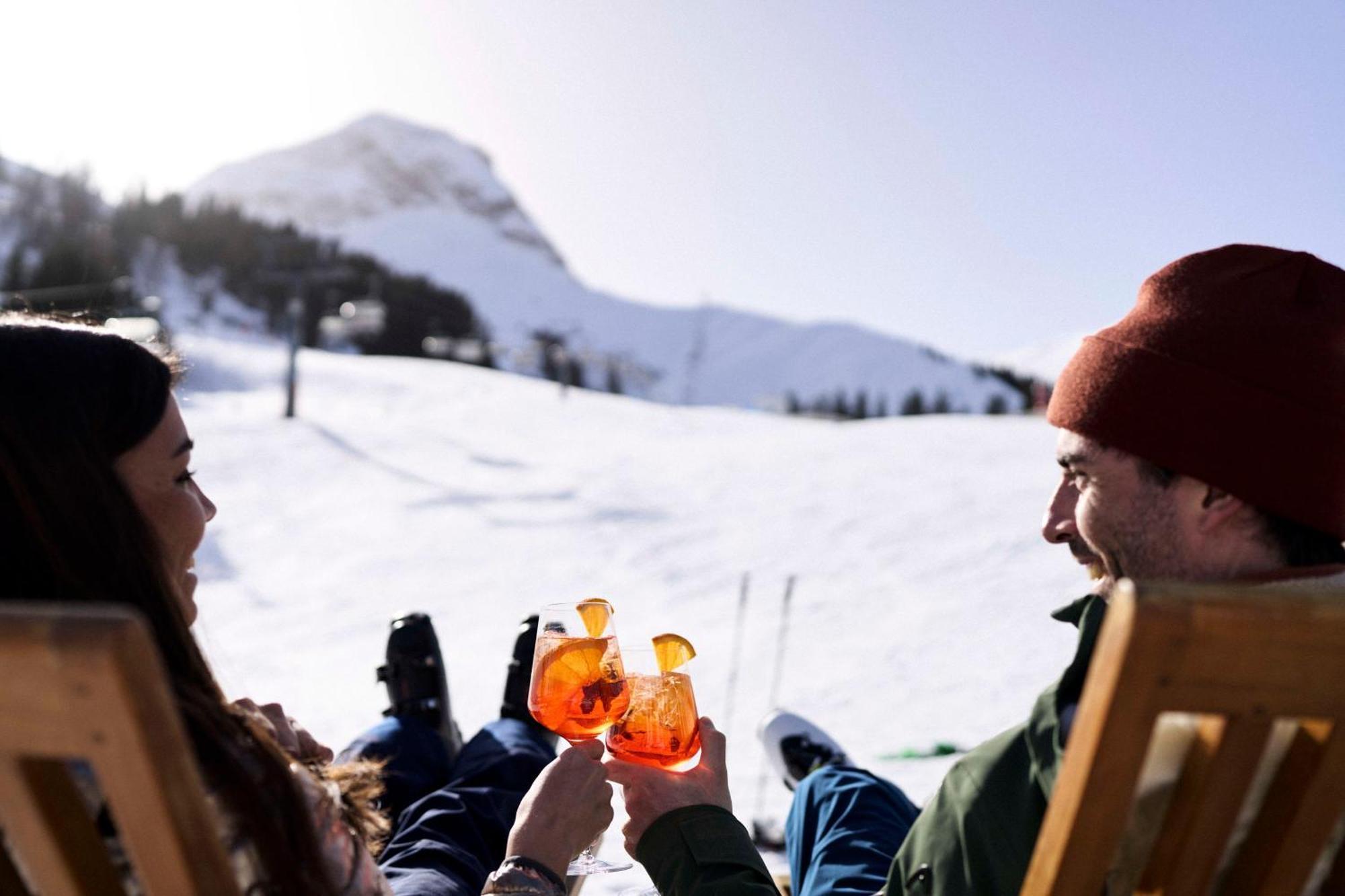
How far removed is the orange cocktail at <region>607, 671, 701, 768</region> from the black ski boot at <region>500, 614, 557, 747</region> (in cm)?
82

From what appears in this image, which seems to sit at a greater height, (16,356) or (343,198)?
(16,356)

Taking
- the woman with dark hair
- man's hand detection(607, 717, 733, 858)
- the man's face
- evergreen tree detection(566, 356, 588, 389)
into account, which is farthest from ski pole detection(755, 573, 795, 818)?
evergreen tree detection(566, 356, 588, 389)

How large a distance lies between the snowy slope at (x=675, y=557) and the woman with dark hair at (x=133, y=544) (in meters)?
0.66

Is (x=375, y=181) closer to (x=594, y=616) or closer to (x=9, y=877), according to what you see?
(x=594, y=616)

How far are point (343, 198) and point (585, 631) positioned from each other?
184 m

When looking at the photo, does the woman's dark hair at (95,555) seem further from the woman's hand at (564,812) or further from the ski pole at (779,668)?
the ski pole at (779,668)

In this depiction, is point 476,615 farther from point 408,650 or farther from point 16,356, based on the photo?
point 16,356

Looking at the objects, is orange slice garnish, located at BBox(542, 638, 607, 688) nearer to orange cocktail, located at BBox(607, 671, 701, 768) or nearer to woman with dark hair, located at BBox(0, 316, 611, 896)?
orange cocktail, located at BBox(607, 671, 701, 768)

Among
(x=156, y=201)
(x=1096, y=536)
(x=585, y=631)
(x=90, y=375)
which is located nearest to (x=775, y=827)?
(x=585, y=631)

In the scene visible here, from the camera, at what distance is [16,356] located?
1.33 metres

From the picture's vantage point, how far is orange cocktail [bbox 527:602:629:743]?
1962mm

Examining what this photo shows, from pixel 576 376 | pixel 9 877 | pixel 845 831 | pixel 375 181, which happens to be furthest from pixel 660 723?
pixel 375 181

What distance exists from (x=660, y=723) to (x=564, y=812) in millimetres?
224

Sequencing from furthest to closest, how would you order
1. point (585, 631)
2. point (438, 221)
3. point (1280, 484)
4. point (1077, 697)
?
point (438, 221)
point (585, 631)
point (1280, 484)
point (1077, 697)
